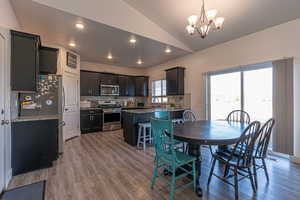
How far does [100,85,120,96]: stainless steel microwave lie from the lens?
556cm

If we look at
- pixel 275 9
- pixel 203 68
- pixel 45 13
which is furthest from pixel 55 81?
pixel 275 9

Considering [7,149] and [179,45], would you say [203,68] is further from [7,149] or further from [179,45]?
[7,149]

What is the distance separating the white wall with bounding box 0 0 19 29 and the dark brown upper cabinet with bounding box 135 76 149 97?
454 centimetres

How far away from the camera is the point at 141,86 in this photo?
21.7 feet

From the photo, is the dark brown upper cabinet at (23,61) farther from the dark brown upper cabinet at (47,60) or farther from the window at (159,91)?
the window at (159,91)

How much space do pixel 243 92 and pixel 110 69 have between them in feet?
16.8

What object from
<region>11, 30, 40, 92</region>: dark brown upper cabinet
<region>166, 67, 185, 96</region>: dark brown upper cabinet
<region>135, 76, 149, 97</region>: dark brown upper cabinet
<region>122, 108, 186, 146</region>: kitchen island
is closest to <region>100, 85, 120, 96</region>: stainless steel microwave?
<region>135, 76, 149, 97</region>: dark brown upper cabinet

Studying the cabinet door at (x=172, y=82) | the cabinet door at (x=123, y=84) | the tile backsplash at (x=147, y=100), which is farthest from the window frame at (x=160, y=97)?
the cabinet door at (x=123, y=84)

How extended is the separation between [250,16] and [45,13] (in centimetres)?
394

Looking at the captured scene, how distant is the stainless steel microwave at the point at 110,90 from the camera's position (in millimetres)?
5562

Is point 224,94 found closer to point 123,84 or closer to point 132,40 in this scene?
point 132,40

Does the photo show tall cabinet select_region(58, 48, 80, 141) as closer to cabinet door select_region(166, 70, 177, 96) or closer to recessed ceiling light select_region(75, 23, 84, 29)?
recessed ceiling light select_region(75, 23, 84, 29)

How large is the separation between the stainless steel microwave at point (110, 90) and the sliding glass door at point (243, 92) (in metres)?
3.75

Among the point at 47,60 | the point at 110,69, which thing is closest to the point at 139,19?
the point at 47,60
